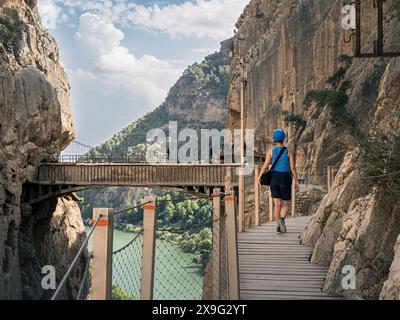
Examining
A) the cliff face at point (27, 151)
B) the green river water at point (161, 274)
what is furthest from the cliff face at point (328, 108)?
the cliff face at point (27, 151)

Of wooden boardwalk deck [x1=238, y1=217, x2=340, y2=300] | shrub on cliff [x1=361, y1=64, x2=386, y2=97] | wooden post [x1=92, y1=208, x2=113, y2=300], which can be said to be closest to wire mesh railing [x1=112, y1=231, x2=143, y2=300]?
wooden post [x1=92, y1=208, x2=113, y2=300]

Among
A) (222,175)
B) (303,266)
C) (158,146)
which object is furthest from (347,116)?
(158,146)

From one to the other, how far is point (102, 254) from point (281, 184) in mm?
4386

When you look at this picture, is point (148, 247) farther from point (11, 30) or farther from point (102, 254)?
point (11, 30)

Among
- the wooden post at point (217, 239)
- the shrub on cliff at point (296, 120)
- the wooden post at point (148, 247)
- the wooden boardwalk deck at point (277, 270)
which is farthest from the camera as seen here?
the shrub on cliff at point (296, 120)

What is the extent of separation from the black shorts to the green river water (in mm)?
1528

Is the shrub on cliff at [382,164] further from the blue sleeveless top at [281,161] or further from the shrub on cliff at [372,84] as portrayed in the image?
the shrub on cliff at [372,84]

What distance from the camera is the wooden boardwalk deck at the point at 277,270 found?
619 centimetres

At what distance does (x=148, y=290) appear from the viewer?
16.6 ft

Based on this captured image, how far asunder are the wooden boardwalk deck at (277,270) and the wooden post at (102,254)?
2493 millimetres

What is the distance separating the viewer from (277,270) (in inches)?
283

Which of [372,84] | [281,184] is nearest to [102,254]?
[281,184]
